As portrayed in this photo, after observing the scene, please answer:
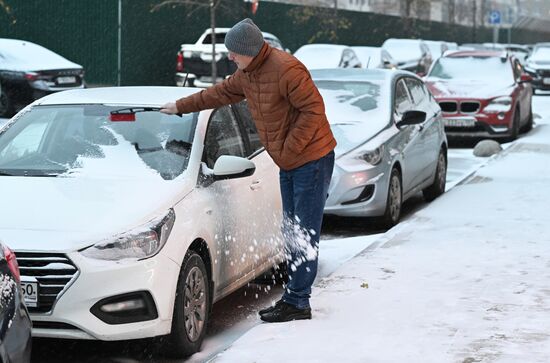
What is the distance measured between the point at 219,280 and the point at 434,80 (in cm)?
1355

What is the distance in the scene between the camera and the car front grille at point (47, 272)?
552cm

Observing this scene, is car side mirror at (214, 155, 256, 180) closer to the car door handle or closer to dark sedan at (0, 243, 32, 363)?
the car door handle

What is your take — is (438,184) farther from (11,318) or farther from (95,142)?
(11,318)

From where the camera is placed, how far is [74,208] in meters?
5.92

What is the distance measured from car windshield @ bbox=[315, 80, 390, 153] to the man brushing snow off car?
3836mm

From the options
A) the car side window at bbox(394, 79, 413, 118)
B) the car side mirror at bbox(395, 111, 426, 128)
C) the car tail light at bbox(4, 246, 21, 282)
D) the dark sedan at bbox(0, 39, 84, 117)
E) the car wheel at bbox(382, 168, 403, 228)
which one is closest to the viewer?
the car tail light at bbox(4, 246, 21, 282)

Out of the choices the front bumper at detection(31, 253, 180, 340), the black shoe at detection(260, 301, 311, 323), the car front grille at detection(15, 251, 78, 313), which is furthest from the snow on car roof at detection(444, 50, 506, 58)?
the car front grille at detection(15, 251, 78, 313)

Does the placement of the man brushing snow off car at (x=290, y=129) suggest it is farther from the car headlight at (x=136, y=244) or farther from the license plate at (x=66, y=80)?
the license plate at (x=66, y=80)

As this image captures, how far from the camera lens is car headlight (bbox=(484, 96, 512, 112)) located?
1848 cm

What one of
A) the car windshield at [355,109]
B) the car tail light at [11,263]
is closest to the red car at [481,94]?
the car windshield at [355,109]

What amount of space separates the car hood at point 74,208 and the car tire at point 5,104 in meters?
15.2

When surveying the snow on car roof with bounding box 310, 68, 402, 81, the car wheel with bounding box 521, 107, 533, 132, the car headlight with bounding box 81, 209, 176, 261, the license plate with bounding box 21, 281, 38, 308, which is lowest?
the car wheel with bounding box 521, 107, 533, 132

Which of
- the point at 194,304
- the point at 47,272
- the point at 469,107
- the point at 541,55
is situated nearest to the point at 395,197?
the point at 194,304

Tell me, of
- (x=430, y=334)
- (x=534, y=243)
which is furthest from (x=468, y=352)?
(x=534, y=243)
